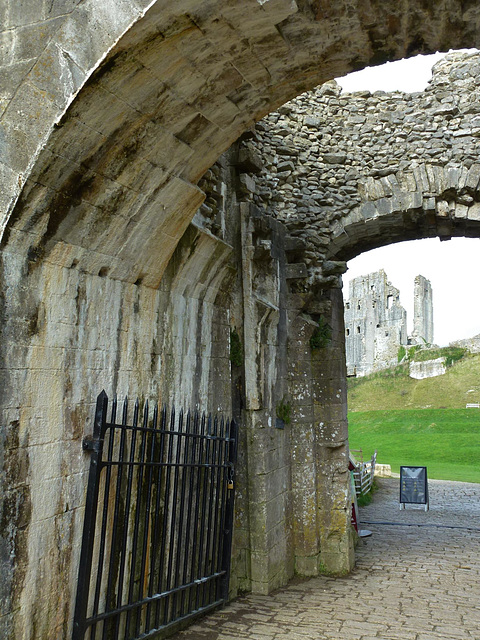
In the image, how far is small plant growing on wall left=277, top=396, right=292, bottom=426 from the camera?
6.93m

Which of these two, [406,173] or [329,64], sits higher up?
[406,173]

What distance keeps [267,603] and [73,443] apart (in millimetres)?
3335

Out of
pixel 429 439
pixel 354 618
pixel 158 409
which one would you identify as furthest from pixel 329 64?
pixel 429 439

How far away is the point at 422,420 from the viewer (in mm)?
26047

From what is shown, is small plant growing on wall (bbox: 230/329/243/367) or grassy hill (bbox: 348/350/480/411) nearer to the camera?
small plant growing on wall (bbox: 230/329/243/367)

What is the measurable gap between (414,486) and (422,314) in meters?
39.4

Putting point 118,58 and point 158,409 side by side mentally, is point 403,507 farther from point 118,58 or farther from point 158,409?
point 118,58

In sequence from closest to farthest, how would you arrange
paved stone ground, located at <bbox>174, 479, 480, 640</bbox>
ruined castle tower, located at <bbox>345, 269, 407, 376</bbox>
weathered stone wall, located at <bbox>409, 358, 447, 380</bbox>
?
paved stone ground, located at <bbox>174, 479, 480, 640</bbox> → weathered stone wall, located at <bbox>409, 358, 447, 380</bbox> → ruined castle tower, located at <bbox>345, 269, 407, 376</bbox>

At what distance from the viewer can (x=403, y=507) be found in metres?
11.9

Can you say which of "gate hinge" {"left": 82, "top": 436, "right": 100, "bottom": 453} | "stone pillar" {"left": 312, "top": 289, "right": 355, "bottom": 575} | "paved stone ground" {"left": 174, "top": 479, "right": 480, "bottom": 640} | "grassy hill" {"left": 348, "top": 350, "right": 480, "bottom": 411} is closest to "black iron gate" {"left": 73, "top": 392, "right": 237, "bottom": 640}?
"gate hinge" {"left": 82, "top": 436, "right": 100, "bottom": 453}

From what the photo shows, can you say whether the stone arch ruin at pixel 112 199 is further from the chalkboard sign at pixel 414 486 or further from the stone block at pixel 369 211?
the chalkboard sign at pixel 414 486

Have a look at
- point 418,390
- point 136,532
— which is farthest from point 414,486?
point 418,390

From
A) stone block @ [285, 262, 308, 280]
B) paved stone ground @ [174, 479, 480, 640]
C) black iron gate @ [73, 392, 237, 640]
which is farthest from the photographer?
stone block @ [285, 262, 308, 280]

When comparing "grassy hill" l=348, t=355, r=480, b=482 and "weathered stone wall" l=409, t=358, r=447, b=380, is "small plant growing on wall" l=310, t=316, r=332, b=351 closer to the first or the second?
"grassy hill" l=348, t=355, r=480, b=482
